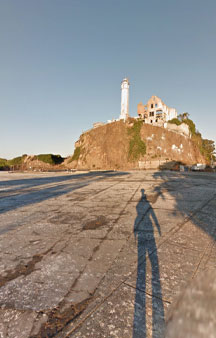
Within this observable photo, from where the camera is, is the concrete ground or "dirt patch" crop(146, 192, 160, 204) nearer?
the concrete ground

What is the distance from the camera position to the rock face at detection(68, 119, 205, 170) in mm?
41438

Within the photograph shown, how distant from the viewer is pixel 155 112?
48.1 meters

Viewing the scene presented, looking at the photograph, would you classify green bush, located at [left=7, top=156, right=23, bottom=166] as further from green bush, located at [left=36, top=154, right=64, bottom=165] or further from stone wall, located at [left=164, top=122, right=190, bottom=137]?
stone wall, located at [left=164, top=122, right=190, bottom=137]

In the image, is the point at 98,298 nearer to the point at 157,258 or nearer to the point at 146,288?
the point at 146,288

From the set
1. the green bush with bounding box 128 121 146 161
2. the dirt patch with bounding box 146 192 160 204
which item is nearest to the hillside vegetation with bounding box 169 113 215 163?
the green bush with bounding box 128 121 146 161

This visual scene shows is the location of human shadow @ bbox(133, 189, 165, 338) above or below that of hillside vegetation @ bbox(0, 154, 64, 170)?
below

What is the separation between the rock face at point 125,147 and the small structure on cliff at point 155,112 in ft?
17.6

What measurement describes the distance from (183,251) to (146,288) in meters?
0.93

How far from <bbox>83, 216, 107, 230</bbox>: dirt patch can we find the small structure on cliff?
46546mm

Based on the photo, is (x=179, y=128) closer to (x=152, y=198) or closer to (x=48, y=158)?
(x=48, y=158)

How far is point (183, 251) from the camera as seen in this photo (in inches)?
86.0

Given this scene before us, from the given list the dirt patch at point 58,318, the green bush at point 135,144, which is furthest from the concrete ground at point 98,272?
the green bush at point 135,144

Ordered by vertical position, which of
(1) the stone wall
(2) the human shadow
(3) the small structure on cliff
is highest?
(3) the small structure on cliff

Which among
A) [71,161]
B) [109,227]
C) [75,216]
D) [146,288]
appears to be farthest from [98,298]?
[71,161]
